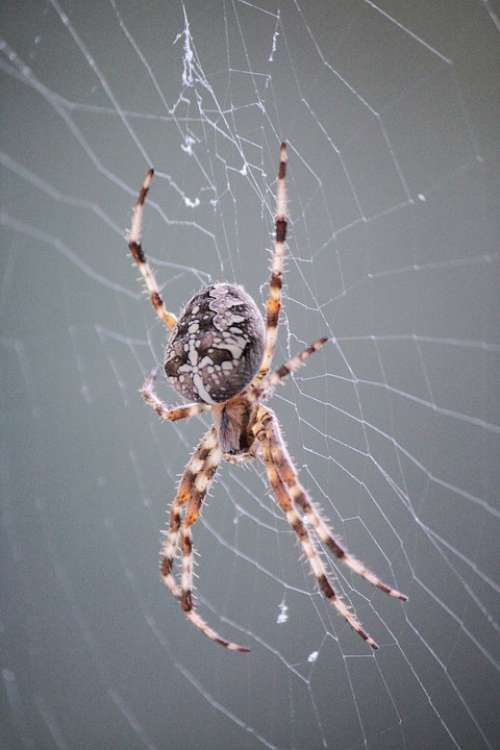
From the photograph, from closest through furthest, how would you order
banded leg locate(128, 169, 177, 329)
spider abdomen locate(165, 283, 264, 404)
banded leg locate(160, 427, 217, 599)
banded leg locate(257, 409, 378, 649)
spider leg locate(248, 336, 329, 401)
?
spider leg locate(248, 336, 329, 401) → spider abdomen locate(165, 283, 264, 404) → banded leg locate(257, 409, 378, 649) → banded leg locate(128, 169, 177, 329) → banded leg locate(160, 427, 217, 599)

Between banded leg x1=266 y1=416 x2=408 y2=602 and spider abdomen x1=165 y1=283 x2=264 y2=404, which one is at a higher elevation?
spider abdomen x1=165 y1=283 x2=264 y2=404

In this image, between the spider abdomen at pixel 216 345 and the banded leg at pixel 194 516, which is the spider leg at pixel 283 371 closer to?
the spider abdomen at pixel 216 345

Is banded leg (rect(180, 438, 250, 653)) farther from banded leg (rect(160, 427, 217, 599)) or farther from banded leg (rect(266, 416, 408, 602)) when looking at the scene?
banded leg (rect(266, 416, 408, 602))

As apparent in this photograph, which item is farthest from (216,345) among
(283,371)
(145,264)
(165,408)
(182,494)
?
(182,494)

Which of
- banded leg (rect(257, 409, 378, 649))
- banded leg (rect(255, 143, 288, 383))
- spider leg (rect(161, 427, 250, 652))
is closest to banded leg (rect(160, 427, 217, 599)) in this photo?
spider leg (rect(161, 427, 250, 652))

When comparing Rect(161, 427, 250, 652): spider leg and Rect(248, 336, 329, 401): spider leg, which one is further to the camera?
Rect(161, 427, 250, 652): spider leg

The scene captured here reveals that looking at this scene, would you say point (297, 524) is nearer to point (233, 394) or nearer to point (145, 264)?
point (233, 394)

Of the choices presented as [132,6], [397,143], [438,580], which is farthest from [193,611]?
[132,6]
